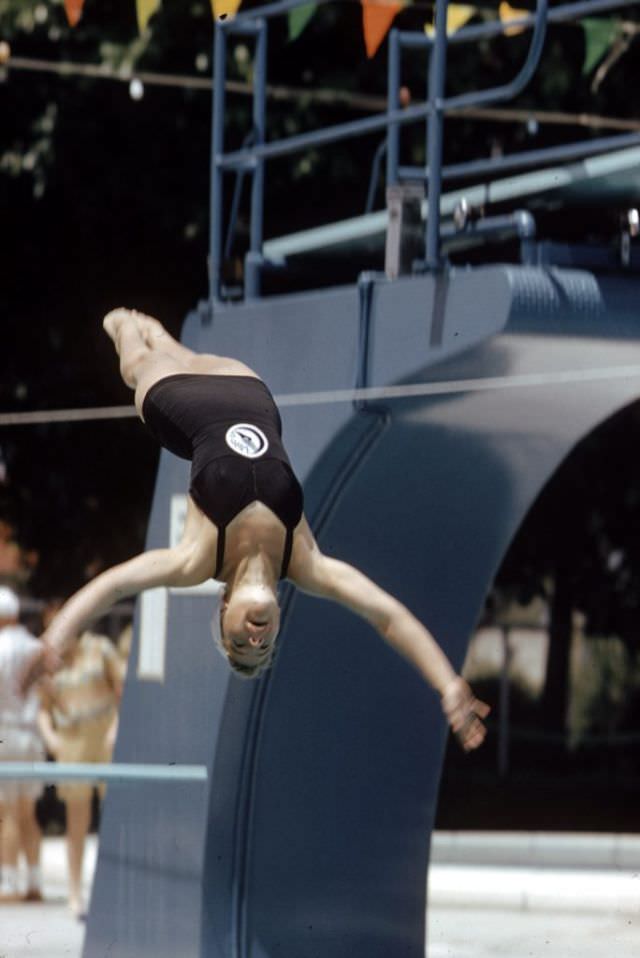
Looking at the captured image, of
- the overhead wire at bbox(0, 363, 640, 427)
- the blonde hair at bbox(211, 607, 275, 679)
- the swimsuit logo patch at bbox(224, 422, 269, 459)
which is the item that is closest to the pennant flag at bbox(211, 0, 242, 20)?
the overhead wire at bbox(0, 363, 640, 427)

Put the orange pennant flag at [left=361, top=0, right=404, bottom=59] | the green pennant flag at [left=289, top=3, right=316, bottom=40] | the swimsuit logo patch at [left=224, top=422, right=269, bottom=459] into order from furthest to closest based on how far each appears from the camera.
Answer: the green pennant flag at [left=289, top=3, right=316, bottom=40]
the orange pennant flag at [left=361, top=0, right=404, bottom=59]
the swimsuit logo patch at [left=224, top=422, right=269, bottom=459]

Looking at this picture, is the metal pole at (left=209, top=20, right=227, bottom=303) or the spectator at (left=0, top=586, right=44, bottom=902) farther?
the spectator at (left=0, top=586, right=44, bottom=902)

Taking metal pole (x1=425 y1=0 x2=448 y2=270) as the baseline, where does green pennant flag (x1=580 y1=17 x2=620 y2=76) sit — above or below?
above

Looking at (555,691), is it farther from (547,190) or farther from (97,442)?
(547,190)

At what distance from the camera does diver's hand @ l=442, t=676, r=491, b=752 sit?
5.78m

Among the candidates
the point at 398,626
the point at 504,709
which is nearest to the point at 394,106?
the point at 398,626

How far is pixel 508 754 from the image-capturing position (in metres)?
21.6

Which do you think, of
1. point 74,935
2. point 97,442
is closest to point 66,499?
point 97,442

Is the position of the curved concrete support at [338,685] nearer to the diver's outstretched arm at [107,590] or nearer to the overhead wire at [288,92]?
the diver's outstretched arm at [107,590]

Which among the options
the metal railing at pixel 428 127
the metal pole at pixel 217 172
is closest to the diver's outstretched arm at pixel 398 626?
the metal railing at pixel 428 127

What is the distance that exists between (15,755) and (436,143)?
572 centimetres

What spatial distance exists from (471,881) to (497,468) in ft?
19.2

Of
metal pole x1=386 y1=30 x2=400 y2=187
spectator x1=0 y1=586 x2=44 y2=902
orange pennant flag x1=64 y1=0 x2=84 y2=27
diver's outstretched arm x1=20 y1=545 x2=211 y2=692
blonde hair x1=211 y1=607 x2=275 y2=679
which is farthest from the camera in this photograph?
spectator x1=0 y1=586 x2=44 y2=902

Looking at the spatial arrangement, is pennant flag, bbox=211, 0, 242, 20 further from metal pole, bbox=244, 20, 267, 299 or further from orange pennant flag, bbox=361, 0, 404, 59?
orange pennant flag, bbox=361, 0, 404, 59
